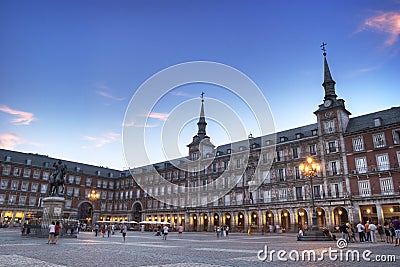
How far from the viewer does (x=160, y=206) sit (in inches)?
2643

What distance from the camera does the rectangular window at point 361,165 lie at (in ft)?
129

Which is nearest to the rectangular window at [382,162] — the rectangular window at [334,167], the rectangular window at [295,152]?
the rectangular window at [334,167]

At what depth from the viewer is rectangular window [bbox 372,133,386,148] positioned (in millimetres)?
38656

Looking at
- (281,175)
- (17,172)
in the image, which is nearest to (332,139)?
(281,175)

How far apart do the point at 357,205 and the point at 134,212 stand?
167ft

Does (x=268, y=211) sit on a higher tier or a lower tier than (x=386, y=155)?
lower

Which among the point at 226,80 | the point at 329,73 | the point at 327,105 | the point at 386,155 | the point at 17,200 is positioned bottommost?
the point at 17,200

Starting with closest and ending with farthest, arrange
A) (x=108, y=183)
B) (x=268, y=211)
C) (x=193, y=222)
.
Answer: (x=268, y=211) → (x=193, y=222) → (x=108, y=183)

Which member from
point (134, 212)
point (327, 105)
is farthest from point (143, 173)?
point (327, 105)

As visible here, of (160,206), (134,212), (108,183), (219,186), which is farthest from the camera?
(108,183)

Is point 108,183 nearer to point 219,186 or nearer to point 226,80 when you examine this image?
point 219,186

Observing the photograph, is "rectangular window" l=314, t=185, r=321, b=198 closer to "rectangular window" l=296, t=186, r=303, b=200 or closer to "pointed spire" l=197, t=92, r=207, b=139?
"rectangular window" l=296, t=186, r=303, b=200

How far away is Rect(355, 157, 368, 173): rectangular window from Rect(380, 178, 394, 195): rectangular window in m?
2.42

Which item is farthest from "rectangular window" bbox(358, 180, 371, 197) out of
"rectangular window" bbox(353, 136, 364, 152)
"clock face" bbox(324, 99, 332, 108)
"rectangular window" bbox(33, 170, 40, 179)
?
"rectangular window" bbox(33, 170, 40, 179)
